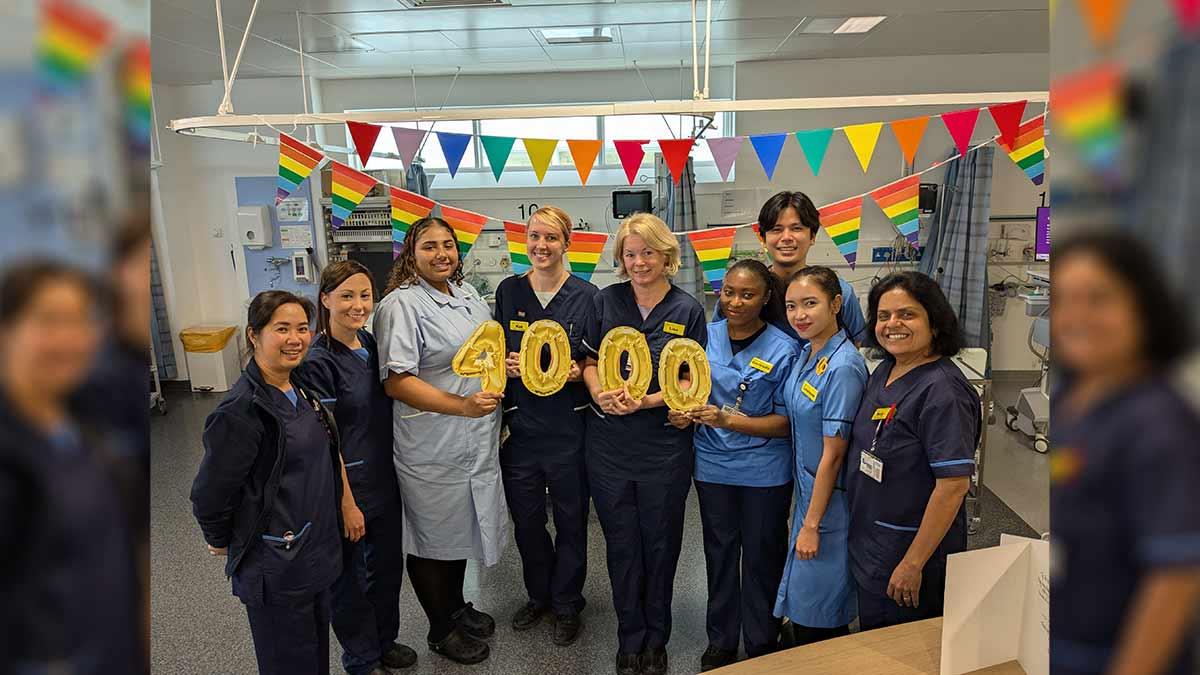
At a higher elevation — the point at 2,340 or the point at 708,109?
the point at 708,109

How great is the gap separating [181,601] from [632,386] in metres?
2.39

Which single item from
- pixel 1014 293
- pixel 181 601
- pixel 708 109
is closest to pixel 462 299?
pixel 708 109

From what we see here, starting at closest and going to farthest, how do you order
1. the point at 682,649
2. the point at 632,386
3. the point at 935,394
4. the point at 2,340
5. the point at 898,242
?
1. the point at 2,340
2. the point at 935,394
3. the point at 632,386
4. the point at 682,649
5. the point at 898,242

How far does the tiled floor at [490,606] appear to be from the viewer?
2.70 metres

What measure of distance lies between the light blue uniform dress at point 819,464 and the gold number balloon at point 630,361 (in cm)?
47

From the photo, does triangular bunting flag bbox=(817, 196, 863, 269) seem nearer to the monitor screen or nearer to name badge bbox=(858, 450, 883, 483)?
name badge bbox=(858, 450, 883, 483)

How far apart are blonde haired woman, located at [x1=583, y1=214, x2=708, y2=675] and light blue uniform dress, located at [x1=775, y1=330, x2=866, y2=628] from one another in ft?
1.26

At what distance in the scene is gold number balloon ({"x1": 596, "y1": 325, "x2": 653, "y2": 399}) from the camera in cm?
229

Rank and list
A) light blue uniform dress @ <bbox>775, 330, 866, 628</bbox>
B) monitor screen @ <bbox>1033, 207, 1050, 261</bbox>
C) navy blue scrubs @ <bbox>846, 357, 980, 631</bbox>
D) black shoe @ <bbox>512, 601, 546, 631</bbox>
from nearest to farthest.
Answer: navy blue scrubs @ <bbox>846, 357, 980, 631</bbox>, light blue uniform dress @ <bbox>775, 330, 866, 628</bbox>, black shoe @ <bbox>512, 601, 546, 631</bbox>, monitor screen @ <bbox>1033, 207, 1050, 261</bbox>

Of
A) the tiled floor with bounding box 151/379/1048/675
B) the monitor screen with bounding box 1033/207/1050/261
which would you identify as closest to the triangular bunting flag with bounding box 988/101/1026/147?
the tiled floor with bounding box 151/379/1048/675

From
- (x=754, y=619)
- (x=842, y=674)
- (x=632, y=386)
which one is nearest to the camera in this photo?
(x=842, y=674)

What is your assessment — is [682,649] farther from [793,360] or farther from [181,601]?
[181,601]

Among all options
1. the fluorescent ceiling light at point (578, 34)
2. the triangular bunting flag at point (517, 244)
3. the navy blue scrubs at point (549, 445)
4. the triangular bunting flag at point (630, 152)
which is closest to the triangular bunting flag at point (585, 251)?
the triangular bunting flag at point (517, 244)

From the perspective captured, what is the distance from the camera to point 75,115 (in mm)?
362
